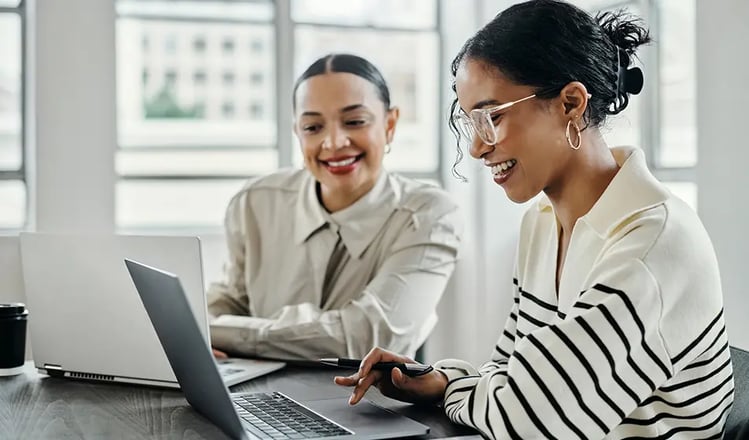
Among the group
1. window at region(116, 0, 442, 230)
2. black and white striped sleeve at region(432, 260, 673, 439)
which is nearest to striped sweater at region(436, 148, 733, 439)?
black and white striped sleeve at region(432, 260, 673, 439)

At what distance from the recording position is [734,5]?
250cm

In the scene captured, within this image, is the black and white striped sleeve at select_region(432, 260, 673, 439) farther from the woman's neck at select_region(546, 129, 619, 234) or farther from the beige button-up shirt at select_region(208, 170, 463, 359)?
the beige button-up shirt at select_region(208, 170, 463, 359)

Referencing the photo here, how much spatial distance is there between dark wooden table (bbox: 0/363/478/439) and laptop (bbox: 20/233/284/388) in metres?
0.03

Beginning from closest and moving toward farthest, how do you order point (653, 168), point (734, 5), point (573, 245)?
1. point (573, 245)
2. point (734, 5)
3. point (653, 168)

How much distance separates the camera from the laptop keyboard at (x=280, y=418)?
4.56 feet

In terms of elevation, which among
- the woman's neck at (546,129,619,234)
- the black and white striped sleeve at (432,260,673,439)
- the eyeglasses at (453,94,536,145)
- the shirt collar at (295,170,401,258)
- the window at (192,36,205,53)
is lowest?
the black and white striped sleeve at (432,260,673,439)

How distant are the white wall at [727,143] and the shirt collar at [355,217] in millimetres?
856

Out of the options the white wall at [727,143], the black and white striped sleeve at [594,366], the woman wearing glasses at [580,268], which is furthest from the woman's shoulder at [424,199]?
the black and white striped sleeve at [594,366]

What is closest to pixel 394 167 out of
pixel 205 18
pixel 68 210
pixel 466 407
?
pixel 205 18

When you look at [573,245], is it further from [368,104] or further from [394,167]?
[394,167]

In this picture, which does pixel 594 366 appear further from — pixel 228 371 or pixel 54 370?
pixel 54 370

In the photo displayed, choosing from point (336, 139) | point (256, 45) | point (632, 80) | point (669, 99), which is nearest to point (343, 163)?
point (336, 139)

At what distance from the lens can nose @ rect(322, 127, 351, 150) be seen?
2.61 m

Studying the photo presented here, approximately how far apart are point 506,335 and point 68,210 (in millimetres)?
2224
